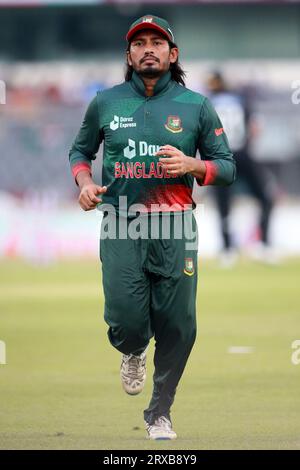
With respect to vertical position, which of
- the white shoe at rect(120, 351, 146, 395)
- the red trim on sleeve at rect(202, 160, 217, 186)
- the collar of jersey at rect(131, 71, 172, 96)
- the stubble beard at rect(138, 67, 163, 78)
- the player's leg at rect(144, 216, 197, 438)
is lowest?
the white shoe at rect(120, 351, 146, 395)

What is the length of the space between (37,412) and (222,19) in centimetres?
3856

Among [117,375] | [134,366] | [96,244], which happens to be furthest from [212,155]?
[96,244]

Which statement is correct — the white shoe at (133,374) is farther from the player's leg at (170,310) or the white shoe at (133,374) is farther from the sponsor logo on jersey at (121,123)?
the sponsor logo on jersey at (121,123)

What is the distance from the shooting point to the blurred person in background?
19.4 meters

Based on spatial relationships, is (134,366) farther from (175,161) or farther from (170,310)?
(175,161)

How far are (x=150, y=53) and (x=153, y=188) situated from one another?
748 millimetres

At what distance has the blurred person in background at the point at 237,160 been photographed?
63.5 ft

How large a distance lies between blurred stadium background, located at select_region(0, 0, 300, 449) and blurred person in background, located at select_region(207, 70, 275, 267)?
38 centimetres

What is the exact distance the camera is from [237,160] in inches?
770

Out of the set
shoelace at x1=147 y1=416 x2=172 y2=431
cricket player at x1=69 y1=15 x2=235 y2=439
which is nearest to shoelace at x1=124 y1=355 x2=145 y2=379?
cricket player at x1=69 y1=15 x2=235 y2=439

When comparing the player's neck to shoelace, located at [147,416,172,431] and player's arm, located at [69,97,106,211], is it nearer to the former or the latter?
player's arm, located at [69,97,106,211]

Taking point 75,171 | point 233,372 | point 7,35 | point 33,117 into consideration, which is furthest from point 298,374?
point 7,35

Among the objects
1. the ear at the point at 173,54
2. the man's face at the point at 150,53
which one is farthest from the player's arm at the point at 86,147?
the ear at the point at 173,54

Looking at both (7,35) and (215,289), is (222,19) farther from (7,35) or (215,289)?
(215,289)
